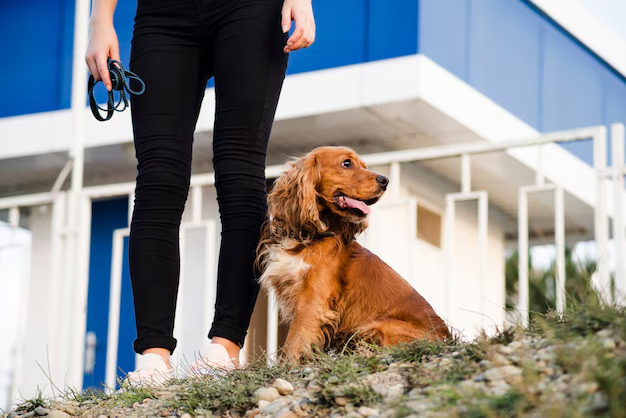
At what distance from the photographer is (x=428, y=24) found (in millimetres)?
6852

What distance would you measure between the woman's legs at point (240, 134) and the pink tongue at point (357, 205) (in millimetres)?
600

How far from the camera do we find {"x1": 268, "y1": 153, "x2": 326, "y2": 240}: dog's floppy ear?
11.6 feet

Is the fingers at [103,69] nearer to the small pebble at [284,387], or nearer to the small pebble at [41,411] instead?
the small pebble at [41,411]

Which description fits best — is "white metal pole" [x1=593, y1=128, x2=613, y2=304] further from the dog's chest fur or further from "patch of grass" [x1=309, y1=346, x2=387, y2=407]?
"patch of grass" [x1=309, y1=346, x2=387, y2=407]

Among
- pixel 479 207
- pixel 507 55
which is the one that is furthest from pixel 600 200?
pixel 507 55

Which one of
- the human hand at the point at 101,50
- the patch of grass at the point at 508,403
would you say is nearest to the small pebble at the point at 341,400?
the patch of grass at the point at 508,403

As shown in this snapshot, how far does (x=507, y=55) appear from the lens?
25.5 ft

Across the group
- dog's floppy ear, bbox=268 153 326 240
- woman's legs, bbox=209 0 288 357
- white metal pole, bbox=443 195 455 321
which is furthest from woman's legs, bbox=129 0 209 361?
white metal pole, bbox=443 195 455 321

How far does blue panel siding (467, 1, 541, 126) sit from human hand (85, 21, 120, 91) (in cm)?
456

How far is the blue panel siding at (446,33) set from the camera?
6809 millimetres

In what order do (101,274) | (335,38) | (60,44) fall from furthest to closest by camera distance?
(101,274) < (60,44) < (335,38)

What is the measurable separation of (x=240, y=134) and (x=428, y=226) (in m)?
5.29

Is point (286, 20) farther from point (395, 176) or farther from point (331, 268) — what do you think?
point (395, 176)

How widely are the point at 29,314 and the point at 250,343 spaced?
282 centimetres
